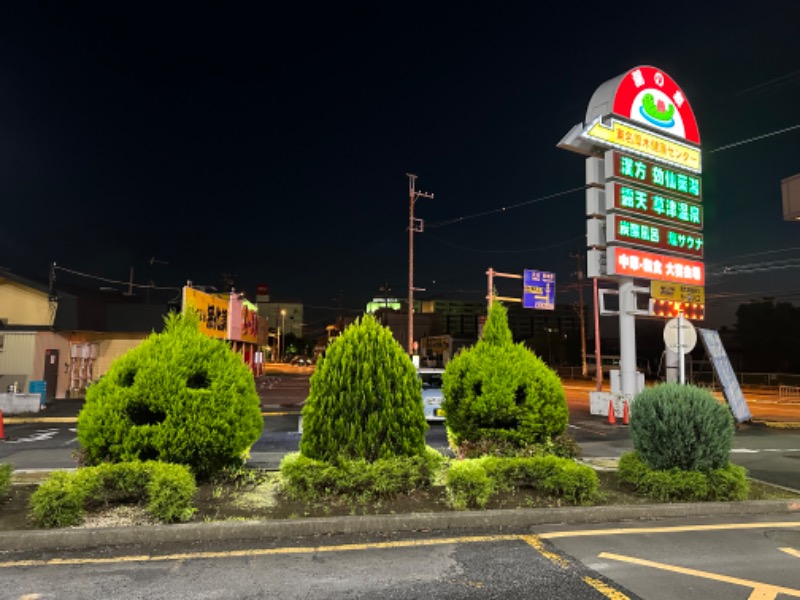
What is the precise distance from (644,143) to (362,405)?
1524 cm

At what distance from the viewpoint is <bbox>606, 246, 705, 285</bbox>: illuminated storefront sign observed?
16547 millimetres

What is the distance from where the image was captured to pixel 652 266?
17.4 meters

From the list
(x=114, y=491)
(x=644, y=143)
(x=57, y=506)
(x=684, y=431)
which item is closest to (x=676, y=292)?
(x=644, y=143)

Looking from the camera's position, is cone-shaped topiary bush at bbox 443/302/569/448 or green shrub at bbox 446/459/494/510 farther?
cone-shaped topiary bush at bbox 443/302/569/448

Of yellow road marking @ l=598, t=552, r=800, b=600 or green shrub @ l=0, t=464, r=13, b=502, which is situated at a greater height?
green shrub @ l=0, t=464, r=13, b=502

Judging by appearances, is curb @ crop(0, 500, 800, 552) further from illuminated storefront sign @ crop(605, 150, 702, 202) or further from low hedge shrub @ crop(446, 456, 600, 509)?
illuminated storefront sign @ crop(605, 150, 702, 202)

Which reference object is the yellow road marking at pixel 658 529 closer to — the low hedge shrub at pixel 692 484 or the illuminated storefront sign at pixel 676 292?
the low hedge shrub at pixel 692 484

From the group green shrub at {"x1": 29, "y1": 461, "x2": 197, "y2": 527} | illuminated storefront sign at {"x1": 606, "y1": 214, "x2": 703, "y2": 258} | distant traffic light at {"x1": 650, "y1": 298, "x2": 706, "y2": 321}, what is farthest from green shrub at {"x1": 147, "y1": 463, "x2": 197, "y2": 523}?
distant traffic light at {"x1": 650, "y1": 298, "x2": 706, "y2": 321}

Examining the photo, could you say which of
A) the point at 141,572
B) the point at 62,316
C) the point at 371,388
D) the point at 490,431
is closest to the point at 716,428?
the point at 490,431

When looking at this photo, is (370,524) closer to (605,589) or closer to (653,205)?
(605,589)

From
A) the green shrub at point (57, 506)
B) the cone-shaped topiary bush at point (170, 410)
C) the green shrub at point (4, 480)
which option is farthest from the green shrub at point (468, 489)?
the green shrub at point (4, 480)

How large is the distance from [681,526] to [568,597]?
2687 millimetres

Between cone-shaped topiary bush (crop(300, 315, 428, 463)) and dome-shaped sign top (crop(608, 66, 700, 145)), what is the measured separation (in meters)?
13.7

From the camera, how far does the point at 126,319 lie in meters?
24.9
